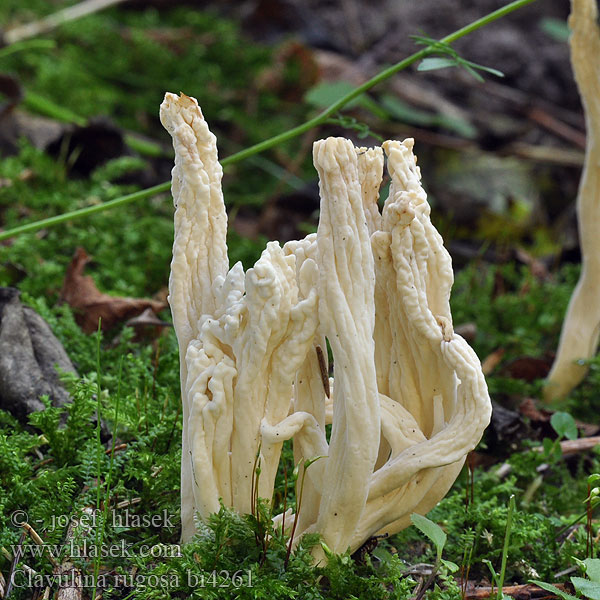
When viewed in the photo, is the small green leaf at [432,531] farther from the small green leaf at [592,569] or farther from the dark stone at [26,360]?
the dark stone at [26,360]

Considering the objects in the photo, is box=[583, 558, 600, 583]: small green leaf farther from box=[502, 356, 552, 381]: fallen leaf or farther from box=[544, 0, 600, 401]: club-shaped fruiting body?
box=[502, 356, 552, 381]: fallen leaf

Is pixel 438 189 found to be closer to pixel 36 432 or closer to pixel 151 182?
pixel 151 182

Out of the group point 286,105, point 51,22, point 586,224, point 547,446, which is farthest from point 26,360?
point 286,105

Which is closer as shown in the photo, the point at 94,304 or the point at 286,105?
the point at 94,304

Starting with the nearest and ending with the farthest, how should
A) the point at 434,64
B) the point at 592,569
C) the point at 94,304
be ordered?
the point at 592,569, the point at 434,64, the point at 94,304

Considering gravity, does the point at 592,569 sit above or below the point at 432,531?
below

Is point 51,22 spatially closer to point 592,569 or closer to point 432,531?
point 432,531

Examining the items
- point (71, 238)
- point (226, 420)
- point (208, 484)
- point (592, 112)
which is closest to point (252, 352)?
point (226, 420)

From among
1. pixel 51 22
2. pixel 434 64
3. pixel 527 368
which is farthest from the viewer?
pixel 51 22
